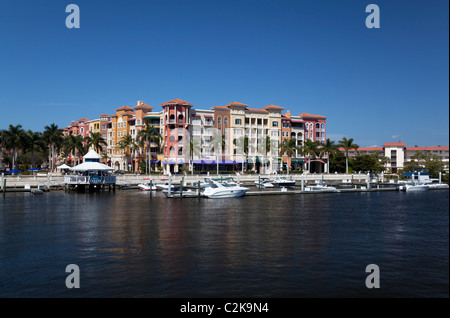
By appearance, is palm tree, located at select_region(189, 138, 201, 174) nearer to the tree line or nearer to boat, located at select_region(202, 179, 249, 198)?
the tree line

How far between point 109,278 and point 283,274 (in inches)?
390

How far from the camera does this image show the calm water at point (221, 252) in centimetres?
2122

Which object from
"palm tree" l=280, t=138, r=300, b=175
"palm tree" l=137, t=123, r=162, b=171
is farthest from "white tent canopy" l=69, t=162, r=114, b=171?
"palm tree" l=280, t=138, r=300, b=175

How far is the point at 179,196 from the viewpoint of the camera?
65.6 m

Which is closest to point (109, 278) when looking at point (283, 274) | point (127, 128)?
point (283, 274)

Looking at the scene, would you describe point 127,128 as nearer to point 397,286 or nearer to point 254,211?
point 254,211

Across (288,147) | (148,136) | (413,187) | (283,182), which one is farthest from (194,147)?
(413,187)

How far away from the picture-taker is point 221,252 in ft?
92.4

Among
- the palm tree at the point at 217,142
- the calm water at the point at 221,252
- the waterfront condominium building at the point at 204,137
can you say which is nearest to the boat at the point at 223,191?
the calm water at the point at 221,252

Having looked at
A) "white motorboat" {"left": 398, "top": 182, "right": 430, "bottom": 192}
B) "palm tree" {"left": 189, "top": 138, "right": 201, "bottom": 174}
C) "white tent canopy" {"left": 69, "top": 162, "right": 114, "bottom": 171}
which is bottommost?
"white motorboat" {"left": 398, "top": 182, "right": 430, "bottom": 192}

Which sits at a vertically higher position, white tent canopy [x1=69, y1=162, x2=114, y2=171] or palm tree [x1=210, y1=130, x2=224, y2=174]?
palm tree [x1=210, y1=130, x2=224, y2=174]

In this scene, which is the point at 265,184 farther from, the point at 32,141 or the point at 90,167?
the point at 32,141

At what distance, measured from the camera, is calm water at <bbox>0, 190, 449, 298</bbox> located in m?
21.2
